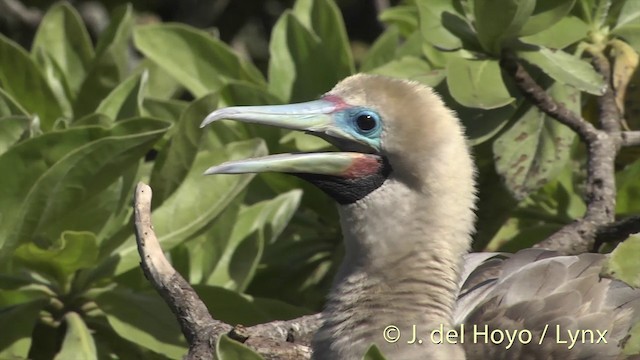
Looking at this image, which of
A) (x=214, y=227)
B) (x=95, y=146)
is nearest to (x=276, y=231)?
(x=214, y=227)

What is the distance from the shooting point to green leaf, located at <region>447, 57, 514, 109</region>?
3203 millimetres

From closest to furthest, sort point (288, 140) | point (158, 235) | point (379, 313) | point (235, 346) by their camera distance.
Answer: point (235, 346) → point (379, 313) → point (158, 235) → point (288, 140)

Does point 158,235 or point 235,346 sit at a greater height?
point 235,346

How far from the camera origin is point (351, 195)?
2854 mm

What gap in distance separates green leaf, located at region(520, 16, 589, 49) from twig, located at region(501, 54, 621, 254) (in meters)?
0.08

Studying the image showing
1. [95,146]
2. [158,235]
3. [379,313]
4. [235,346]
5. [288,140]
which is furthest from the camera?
[288,140]

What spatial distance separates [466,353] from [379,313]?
0.63 ft

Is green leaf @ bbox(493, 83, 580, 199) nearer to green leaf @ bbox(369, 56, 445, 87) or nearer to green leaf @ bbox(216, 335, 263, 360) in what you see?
green leaf @ bbox(369, 56, 445, 87)

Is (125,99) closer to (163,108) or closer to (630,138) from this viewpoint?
(163,108)

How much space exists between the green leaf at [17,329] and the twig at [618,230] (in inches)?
51.8

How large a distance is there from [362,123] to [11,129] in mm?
913

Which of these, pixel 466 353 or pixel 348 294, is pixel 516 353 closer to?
pixel 466 353

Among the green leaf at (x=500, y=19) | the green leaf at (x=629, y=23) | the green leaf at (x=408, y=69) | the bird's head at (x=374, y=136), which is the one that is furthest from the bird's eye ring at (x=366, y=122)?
the green leaf at (x=629, y=23)

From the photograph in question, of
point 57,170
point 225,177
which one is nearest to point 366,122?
point 225,177
